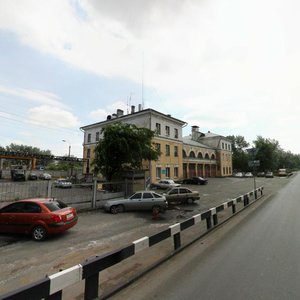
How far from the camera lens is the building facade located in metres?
33.4

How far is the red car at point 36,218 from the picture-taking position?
8008mm

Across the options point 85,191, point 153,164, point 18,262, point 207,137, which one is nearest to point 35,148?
point 207,137

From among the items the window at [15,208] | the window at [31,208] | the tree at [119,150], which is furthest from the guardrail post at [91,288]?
the tree at [119,150]

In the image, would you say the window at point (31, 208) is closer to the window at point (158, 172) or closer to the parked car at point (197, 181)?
the window at point (158, 172)

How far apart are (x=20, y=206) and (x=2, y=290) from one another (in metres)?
4.66

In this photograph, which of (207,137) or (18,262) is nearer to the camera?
(18,262)

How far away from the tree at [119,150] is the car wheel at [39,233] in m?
9.87

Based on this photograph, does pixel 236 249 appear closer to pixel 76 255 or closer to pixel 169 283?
pixel 169 283

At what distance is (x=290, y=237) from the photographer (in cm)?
720

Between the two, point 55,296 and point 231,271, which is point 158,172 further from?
point 55,296

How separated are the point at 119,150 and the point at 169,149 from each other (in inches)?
788

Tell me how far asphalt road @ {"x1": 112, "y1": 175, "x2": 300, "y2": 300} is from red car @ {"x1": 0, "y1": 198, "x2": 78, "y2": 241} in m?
4.61

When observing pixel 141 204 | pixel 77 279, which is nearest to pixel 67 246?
pixel 77 279

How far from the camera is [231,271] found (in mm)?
4879
